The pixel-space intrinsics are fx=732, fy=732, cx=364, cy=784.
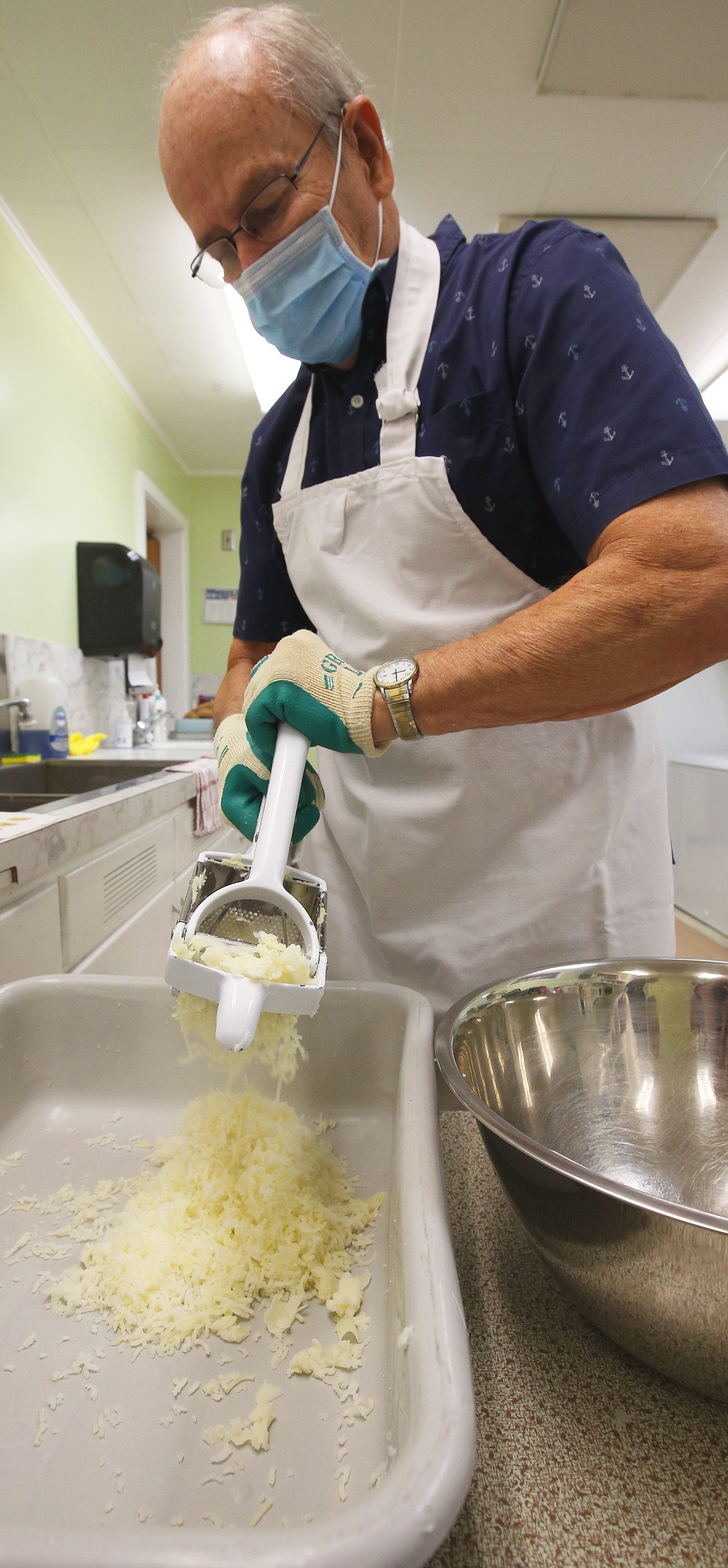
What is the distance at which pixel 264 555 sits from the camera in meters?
1.11

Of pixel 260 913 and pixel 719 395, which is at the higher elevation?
pixel 719 395

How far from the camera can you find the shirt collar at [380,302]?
90cm

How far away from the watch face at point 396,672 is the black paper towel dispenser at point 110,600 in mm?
2683

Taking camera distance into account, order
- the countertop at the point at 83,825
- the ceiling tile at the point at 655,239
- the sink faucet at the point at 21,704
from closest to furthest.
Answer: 1. the countertop at the point at 83,825
2. the sink faucet at the point at 21,704
3. the ceiling tile at the point at 655,239

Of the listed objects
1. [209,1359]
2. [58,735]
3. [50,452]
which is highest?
→ [50,452]

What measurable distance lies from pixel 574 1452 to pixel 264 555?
1038mm

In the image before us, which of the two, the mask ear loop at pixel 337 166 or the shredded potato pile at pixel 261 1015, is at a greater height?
the mask ear loop at pixel 337 166

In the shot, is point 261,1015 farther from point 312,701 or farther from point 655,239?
point 655,239

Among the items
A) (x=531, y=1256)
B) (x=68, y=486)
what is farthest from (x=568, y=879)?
(x=68, y=486)

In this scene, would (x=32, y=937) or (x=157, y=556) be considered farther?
(x=157, y=556)

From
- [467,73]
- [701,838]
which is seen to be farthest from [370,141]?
[701,838]

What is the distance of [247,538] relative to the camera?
3.73 ft

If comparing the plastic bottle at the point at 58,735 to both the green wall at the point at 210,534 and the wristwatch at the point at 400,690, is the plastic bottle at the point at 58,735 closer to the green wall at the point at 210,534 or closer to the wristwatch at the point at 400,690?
the wristwatch at the point at 400,690

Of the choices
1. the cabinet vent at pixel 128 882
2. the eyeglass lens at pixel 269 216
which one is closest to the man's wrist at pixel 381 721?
the eyeglass lens at pixel 269 216
